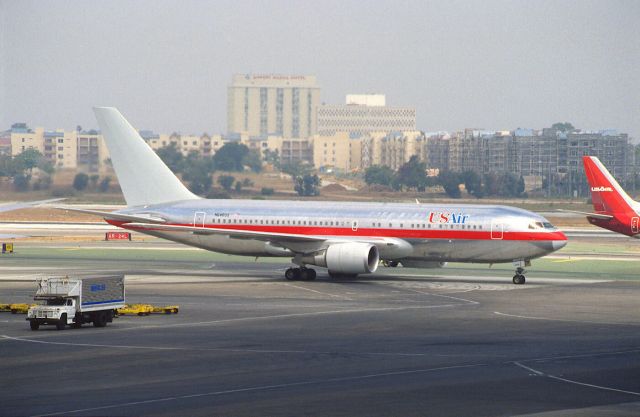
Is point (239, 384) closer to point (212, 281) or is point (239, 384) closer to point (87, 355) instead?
point (87, 355)

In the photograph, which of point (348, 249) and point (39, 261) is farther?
point (39, 261)

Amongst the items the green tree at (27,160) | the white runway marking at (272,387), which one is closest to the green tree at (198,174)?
the green tree at (27,160)

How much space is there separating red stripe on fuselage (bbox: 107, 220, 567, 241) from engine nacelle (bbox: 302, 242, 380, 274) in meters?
1.44

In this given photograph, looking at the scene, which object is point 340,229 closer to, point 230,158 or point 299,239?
point 299,239

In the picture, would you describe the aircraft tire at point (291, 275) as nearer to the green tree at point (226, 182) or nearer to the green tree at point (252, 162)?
the green tree at point (226, 182)

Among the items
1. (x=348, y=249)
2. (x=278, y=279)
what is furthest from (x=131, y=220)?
(x=348, y=249)

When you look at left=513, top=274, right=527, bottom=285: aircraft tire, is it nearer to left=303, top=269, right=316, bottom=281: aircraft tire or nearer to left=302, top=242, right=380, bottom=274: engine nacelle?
left=302, top=242, right=380, bottom=274: engine nacelle

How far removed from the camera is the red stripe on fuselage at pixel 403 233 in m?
59.4

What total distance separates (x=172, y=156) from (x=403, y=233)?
368ft

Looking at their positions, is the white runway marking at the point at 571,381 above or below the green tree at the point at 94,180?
below

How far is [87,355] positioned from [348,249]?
1059 inches

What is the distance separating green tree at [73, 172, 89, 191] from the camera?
114 meters

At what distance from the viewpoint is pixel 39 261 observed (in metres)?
72.6

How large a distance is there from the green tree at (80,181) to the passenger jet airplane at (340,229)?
48.3 metres
